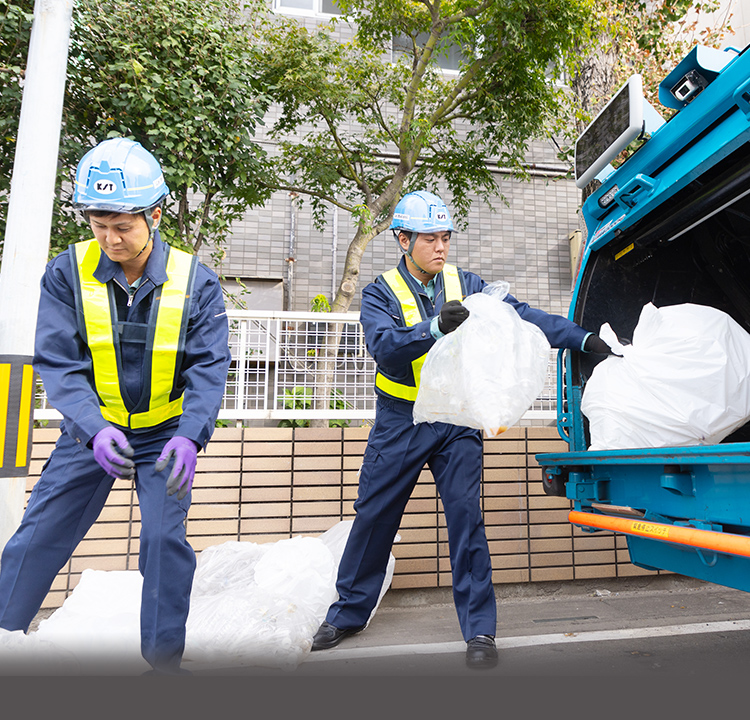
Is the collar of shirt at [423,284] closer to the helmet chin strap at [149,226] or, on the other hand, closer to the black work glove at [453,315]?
the black work glove at [453,315]

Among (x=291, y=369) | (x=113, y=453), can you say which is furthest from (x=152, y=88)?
(x=113, y=453)

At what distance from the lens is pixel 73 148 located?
4.17m

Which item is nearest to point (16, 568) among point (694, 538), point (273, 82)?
point (694, 538)

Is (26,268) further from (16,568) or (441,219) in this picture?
(441,219)

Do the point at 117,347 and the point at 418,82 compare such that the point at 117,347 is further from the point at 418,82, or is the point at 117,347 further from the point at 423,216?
the point at 418,82

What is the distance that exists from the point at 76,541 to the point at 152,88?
3.32 m

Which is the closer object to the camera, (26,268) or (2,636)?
(2,636)

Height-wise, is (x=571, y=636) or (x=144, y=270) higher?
(x=144, y=270)

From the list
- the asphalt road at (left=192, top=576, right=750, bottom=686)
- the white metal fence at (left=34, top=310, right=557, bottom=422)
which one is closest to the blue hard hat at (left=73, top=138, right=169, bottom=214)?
the asphalt road at (left=192, top=576, right=750, bottom=686)

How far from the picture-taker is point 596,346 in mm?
2604

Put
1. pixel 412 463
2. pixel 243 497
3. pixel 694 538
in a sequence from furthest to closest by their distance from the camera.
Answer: pixel 243 497, pixel 412 463, pixel 694 538

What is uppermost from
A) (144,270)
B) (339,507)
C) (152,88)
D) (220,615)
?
(152,88)

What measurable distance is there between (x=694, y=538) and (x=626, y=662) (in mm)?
935

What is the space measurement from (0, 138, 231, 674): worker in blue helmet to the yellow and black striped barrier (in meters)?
1.05
